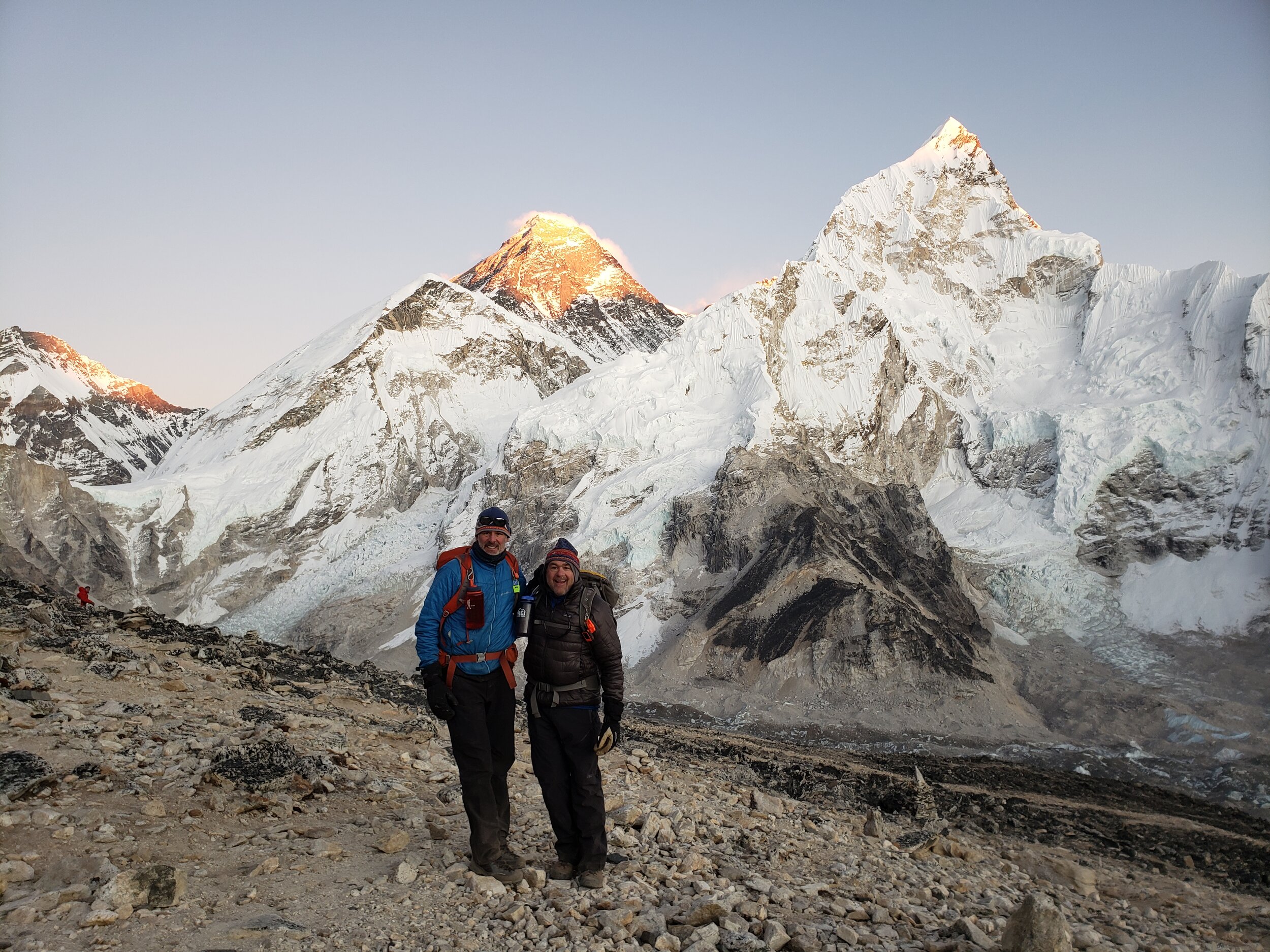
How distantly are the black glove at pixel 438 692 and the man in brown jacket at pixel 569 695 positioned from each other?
20.9 inches

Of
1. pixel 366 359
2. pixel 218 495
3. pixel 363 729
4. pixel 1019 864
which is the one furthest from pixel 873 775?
pixel 366 359

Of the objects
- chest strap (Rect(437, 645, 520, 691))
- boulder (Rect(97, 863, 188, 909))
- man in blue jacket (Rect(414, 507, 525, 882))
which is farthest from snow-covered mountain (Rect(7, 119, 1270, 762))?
boulder (Rect(97, 863, 188, 909))

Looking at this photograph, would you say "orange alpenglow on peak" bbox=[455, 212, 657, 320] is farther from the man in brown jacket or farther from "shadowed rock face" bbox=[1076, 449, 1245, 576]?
the man in brown jacket

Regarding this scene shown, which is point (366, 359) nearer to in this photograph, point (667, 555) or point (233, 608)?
point (233, 608)

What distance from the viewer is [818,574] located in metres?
45.0

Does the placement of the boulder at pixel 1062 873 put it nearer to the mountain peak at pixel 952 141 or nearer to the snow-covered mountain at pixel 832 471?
the snow-covered mountain at pixel 832 471

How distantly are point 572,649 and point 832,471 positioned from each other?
55545 mm

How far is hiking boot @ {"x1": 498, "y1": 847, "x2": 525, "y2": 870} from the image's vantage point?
5.58m

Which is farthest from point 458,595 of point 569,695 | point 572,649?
point 569,695

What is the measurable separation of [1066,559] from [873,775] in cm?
4107

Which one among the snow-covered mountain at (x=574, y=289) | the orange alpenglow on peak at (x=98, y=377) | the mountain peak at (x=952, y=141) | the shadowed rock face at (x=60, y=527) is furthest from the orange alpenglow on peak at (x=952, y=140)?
the orange alpenglow on peak at (x=98, y=377)

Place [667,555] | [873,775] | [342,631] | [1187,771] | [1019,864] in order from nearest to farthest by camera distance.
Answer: [1019,864], [873,775], [1187,771], [667,555], [342,631]

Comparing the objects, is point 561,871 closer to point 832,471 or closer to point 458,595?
point 458,595

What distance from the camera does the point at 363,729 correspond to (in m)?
9.59
